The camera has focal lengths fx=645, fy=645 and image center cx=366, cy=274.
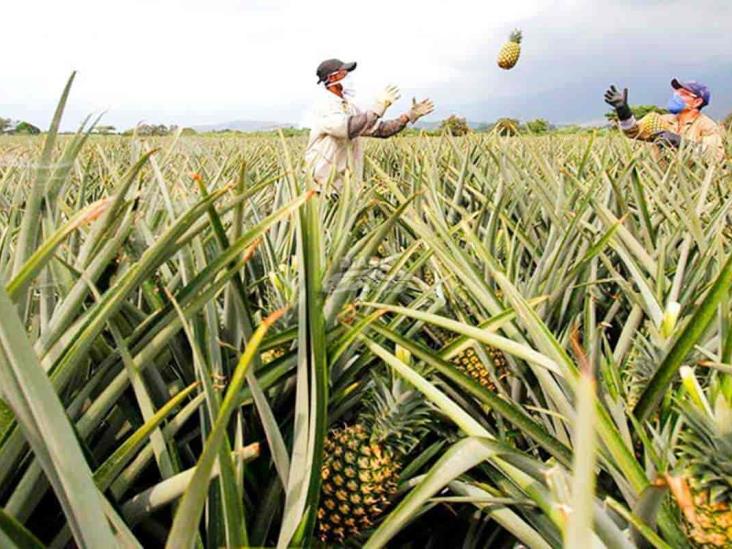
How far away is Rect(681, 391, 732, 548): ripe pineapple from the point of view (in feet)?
1.43

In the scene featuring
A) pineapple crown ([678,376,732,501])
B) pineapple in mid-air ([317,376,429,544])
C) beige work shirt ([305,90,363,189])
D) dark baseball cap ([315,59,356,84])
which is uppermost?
dark baseball cap ([315,59,356,84])

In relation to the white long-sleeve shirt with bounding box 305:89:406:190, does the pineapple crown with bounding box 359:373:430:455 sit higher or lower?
lower

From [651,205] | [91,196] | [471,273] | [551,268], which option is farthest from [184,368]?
[91,196]

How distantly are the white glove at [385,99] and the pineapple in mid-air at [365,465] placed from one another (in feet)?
8.71

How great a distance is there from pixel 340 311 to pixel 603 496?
30 cm

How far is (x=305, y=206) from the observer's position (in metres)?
0.60

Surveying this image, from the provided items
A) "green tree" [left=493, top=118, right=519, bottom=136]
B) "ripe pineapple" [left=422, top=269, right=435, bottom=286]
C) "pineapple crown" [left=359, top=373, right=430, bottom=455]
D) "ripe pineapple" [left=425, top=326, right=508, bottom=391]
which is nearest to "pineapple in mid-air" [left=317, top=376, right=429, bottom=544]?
"pineapple crown" [left=359, top=373, right=430, bottom=455]

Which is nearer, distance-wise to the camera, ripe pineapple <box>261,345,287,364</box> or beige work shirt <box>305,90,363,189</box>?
ripe pineapple <box>261,345,287,364</box>

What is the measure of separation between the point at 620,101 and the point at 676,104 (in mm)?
524

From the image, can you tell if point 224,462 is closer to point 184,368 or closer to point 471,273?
point 184,368

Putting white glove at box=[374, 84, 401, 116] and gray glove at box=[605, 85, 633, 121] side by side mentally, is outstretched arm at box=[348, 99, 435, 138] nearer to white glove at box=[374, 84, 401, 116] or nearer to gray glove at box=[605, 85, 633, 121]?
white glove at box=[374, 84, 401, 116]

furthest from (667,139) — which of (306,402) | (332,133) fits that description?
(306,402)

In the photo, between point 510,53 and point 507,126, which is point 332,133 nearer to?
point 507,126

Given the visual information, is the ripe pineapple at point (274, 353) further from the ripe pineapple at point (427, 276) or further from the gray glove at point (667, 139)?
the gray glove at point (667, 139)
